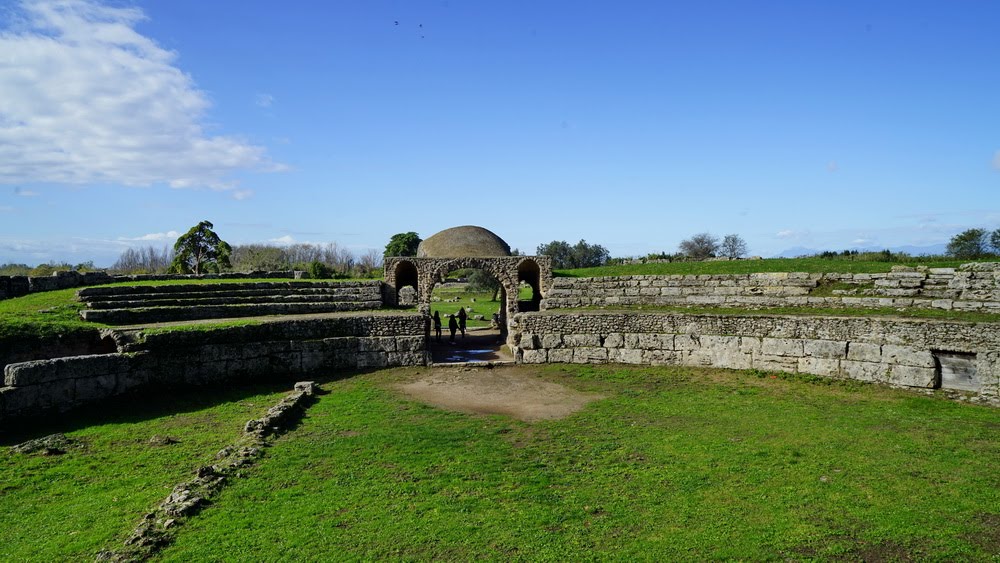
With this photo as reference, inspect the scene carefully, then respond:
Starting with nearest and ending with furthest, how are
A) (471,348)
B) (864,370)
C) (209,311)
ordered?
(864,370), (209,311), (471,348)

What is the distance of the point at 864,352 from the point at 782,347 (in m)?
2.07

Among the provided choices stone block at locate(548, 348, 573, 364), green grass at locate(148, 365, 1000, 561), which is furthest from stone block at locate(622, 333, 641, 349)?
green grass at locate(148, 365, 1000, 561)

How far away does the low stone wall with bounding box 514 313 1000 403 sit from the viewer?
1403cm

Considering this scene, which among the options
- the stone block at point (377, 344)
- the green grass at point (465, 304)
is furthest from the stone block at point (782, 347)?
the green grass at point (465, 304)

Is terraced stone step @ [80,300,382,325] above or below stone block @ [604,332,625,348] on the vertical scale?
above

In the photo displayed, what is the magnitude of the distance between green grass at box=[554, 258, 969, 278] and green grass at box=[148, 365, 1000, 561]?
9003 millimetres

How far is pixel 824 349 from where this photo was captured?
16234mm

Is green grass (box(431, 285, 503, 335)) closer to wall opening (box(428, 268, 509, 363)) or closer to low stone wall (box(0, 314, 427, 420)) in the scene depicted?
wall opening (box(428, 268, 509, 363))

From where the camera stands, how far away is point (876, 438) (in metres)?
10.8

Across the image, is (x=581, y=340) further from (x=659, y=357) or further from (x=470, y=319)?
(x=470, y=319)

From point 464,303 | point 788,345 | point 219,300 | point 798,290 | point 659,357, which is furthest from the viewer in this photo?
point 464,303

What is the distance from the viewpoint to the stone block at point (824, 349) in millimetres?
15979

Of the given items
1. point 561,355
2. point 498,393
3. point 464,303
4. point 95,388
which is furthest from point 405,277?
point 95,388

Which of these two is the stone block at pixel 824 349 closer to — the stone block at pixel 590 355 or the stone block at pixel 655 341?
the stone block at pixel 655 341
